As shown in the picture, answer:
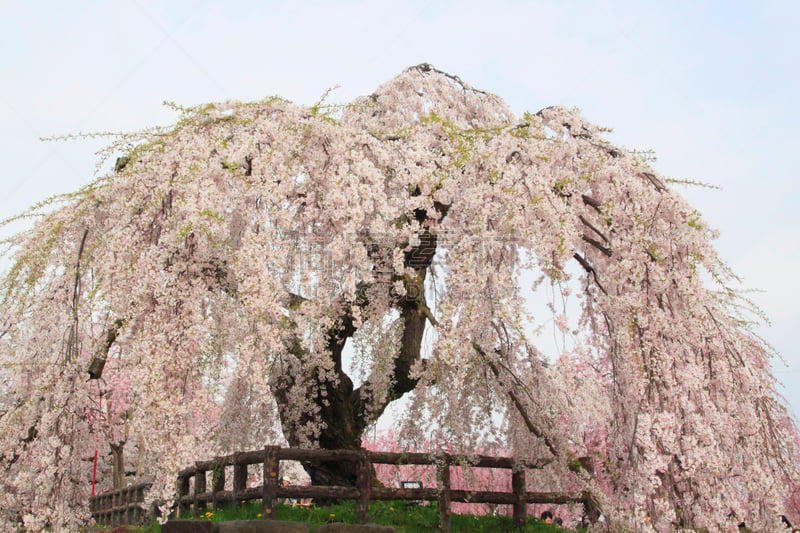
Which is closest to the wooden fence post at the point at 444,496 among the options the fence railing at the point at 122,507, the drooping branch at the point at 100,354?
the drooping branch at the point at 100,354

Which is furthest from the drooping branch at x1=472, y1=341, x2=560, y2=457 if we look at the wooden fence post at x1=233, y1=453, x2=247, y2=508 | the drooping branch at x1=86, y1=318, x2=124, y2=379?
the drooping branch at x1=86, y1=318, x2=124, y2=379

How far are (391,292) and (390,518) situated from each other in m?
2.79

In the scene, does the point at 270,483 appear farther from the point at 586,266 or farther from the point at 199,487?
the point at 586,266

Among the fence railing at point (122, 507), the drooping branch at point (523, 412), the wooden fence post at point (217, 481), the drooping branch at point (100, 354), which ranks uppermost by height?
the drooping branch at point (100, 354)

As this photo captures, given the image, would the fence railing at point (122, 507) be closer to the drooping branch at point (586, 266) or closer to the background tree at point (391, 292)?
the background tree at point (391, 292)

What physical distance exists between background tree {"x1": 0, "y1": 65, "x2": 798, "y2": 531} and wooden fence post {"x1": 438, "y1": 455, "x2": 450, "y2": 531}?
1.53 ft

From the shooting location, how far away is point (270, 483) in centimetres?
767

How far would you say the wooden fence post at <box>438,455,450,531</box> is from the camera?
8.05 meters

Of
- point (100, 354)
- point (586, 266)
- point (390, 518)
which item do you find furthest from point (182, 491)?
point (586, 266)

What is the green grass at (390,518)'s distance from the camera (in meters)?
7.96

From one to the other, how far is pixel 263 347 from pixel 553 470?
4305mm

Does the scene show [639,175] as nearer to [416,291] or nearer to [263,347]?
[416,291]

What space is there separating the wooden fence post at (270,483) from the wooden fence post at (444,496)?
6.35 feet

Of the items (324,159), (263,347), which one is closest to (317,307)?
(263,347)
